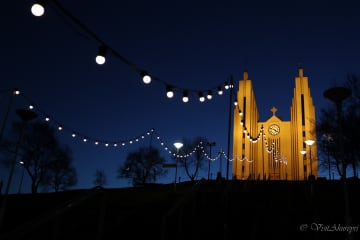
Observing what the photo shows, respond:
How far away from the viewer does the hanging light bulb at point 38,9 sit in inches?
222

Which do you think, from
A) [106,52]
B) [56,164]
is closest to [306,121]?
[56,164]

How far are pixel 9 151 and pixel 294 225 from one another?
32.1 m

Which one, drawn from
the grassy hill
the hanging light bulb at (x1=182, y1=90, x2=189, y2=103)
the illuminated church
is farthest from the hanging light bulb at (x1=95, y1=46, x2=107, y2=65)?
the illuminated church

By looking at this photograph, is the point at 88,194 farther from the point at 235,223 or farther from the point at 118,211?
the point at 235,223

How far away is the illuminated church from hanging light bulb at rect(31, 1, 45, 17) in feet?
143

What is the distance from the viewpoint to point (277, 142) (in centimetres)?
5547

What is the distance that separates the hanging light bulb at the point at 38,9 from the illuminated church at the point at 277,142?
43557 millimetres

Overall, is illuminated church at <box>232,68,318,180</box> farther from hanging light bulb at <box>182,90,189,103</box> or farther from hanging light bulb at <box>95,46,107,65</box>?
hanging light bulb at <box>95,46,107,65</box>

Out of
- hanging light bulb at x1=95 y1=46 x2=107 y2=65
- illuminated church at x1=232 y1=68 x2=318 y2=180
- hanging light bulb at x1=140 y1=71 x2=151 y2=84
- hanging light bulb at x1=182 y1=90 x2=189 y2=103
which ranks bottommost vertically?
hanging light bulb at x1=95 y1=46 x2=107 y2=65

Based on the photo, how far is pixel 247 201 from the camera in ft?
36.0

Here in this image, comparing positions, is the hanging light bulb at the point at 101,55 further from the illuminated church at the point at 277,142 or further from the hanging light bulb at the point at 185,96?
the illuminated church at the point at 277,142

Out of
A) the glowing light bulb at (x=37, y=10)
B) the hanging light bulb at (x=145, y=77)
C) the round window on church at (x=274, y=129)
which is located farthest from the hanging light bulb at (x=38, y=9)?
the round window on church at (x=274, y=129)

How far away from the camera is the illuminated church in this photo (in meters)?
48.4

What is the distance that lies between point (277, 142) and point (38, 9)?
54.0 m
